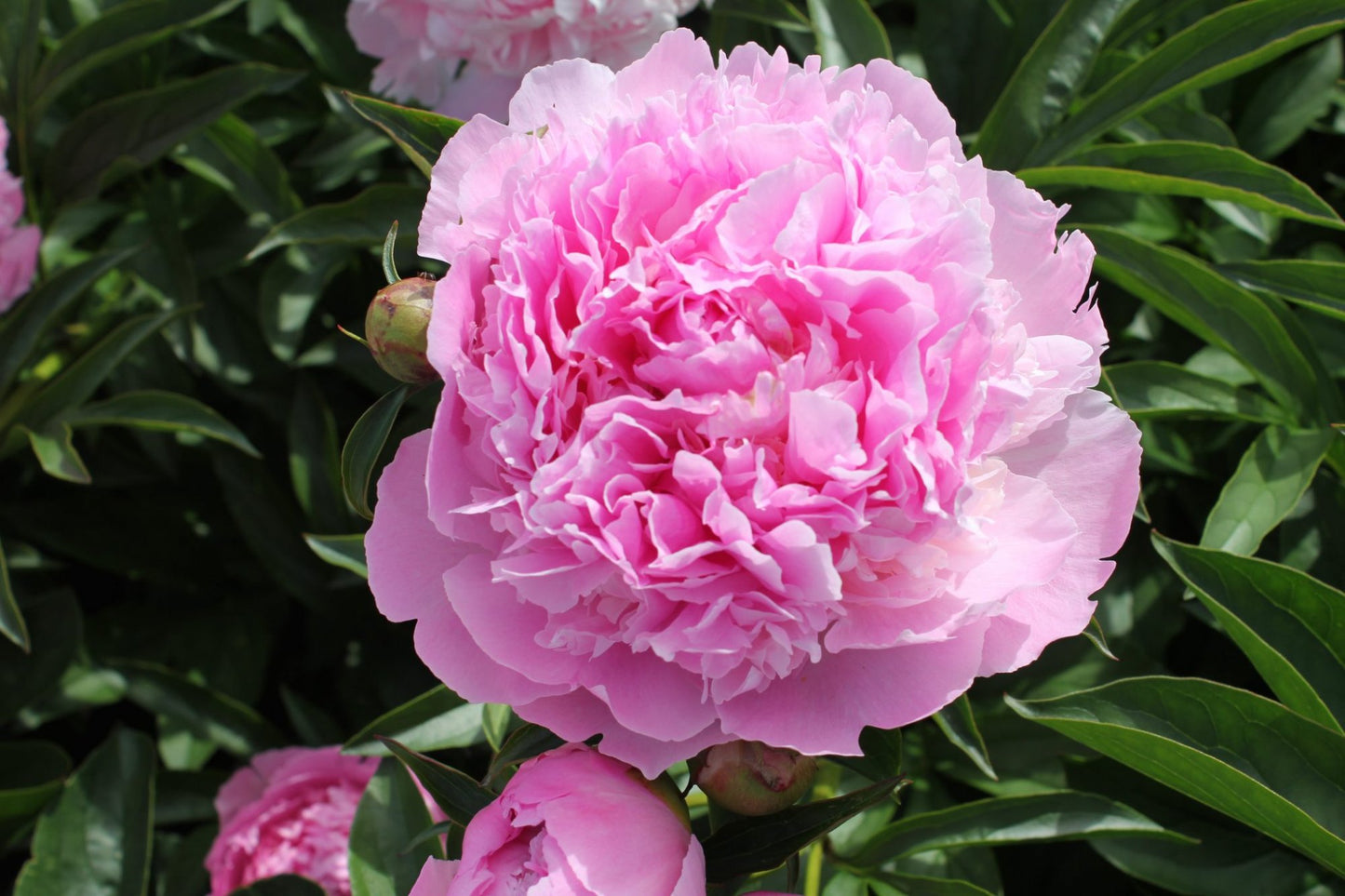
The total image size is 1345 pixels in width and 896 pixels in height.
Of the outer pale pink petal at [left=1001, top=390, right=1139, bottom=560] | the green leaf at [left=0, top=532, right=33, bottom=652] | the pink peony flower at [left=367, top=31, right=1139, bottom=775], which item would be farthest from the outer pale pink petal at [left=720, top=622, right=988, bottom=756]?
the green leaf at [left=0, top=532, right=33, bottom=652]

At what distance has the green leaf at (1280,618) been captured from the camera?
81cm

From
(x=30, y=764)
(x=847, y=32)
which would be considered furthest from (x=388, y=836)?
(x=847, y=32)

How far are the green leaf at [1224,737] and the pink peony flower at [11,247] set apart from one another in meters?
1.22

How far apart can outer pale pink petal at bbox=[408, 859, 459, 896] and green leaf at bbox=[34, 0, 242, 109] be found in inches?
37.6

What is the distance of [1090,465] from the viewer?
692mm

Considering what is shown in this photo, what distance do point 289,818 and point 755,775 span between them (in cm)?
73

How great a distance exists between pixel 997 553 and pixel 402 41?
3.00ft

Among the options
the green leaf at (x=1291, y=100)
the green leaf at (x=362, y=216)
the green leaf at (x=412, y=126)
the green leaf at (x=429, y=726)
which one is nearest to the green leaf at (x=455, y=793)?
the green leaf at (x=429, y=726)

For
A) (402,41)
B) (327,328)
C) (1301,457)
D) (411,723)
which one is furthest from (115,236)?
(1301,457)

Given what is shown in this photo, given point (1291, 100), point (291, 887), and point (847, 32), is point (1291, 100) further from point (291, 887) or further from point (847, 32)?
point (291, 887)

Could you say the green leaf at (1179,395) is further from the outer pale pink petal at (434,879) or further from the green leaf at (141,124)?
the green leaf at (141,124)

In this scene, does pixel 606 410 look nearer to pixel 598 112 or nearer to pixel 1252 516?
pixel 598 112

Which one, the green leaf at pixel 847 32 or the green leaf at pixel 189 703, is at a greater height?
the green leaf at pixel 847 32

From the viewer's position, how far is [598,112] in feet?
2.33
